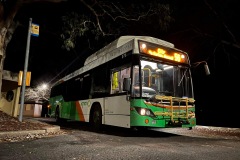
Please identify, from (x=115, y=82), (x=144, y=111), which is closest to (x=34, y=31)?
(x=115, y=82)

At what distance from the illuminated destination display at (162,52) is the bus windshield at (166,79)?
31 cm

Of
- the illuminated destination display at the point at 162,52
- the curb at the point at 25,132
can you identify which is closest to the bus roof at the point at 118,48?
the illuminated destination display at the point at 162,52

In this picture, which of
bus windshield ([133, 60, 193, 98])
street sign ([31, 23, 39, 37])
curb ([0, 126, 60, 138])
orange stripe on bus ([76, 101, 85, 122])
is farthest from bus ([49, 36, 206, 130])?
street sign ([31, 23, 39, 37])

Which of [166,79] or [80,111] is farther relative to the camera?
[80,111]

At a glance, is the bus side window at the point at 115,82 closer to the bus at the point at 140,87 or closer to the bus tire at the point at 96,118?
the bus at the point at 140,87

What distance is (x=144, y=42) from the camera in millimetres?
7434

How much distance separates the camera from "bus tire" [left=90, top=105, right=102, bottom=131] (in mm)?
8823

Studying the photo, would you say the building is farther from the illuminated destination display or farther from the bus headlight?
the bus headlight

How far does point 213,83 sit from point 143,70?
53.6 ft

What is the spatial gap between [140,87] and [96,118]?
3217 millimetres

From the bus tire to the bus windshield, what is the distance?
8.80 feet

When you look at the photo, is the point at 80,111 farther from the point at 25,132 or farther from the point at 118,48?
the point at 118,48

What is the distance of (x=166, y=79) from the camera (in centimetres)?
805

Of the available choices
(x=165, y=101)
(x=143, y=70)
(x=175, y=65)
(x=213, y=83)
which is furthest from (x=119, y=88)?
(x=213, y=83)
